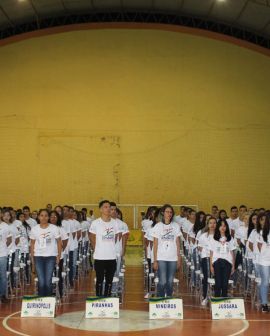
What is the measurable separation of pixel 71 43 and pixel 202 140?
21.0 ft

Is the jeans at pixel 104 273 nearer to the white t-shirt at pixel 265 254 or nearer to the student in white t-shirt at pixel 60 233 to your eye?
the student in white t-shirt at pixel 60 233

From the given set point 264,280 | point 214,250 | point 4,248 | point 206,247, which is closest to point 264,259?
point 264,280

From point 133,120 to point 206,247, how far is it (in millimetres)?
13163

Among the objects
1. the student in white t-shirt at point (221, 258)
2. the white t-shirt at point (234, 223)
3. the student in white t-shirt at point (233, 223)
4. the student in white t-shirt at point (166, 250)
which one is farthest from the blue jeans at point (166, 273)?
the white t-shirt at point (234, 223)

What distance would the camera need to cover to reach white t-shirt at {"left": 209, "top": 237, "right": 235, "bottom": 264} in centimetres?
1015

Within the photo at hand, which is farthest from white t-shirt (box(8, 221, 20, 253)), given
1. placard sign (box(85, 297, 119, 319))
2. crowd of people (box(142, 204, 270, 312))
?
crowd of people (box(142, 204, 270, 312))

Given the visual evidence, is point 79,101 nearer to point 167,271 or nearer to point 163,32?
point 163,32

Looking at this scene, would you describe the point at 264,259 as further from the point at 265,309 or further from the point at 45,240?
the point at 45,240

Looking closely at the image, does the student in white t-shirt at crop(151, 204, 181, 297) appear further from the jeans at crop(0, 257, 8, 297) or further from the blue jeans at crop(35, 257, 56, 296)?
the jeans at crop(0, 257, 8, 297)

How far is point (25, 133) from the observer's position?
23109 mm

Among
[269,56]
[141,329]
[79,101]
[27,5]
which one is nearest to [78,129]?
[79,101]

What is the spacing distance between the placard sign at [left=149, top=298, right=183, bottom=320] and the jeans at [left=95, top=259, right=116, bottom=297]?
867 millimetres

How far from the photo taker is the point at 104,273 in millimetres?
9906

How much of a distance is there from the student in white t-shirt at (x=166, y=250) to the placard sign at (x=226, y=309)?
2.82ft
